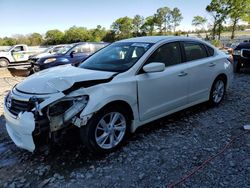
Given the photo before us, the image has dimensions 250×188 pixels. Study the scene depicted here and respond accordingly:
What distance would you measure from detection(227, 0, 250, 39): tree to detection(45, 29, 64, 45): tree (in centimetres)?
3428

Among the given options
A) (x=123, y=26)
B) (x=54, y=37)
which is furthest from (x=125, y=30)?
(x=54, y=37)

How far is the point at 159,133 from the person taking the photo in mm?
4184

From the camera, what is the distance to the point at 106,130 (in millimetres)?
3449

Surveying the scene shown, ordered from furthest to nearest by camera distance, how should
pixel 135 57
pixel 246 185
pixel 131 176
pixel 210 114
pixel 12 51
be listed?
pixel 12 51 → pixel 210 114 → pixel 135 57 → pixel 131 176 → pixel 246 185

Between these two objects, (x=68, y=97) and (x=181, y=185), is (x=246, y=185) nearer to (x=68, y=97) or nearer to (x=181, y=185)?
(x=181, y=185)

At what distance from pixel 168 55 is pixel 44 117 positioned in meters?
2.31

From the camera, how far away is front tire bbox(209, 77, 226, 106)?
528 centimetres

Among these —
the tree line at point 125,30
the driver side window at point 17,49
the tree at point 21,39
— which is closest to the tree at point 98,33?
the tree line at point 125,30

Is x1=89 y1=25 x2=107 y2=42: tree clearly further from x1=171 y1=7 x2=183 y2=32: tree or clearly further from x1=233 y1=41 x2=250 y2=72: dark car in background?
x1=233 y1=41 x2=250 y2=72: dark car in background

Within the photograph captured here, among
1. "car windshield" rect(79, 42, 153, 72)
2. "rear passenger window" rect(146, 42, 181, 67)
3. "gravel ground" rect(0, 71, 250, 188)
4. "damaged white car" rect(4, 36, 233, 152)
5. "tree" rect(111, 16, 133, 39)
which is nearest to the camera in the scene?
"gravel ground" rect(0, 71, 250, 188)

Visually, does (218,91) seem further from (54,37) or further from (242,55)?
(54,37)

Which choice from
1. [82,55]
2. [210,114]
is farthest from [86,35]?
[210,114]

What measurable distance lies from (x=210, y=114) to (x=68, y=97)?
3.09 m

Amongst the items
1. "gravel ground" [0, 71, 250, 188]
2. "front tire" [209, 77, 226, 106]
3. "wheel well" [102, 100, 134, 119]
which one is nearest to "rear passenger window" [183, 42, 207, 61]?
"front tire" [209, 77, 226, 106]
